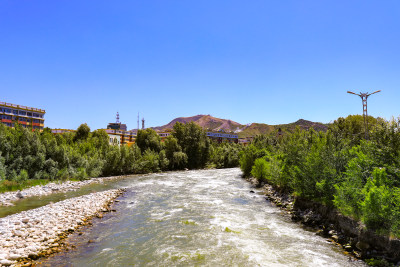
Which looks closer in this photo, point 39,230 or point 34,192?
point 39,230

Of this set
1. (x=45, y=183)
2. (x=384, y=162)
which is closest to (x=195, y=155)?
(x=45, y=183)

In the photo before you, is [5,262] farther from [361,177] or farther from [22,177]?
[22,177]

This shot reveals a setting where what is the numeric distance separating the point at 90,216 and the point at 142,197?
9.07 m

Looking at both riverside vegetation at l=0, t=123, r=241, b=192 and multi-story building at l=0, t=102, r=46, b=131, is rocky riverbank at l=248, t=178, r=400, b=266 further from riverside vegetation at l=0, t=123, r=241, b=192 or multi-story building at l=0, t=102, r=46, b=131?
multi-story building at l=0, t=102, r=46, b=131

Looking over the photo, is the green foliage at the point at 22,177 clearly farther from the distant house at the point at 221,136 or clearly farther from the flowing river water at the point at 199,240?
the distant house at the point at 221,136

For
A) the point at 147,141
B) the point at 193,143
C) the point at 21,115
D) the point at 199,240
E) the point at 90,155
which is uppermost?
the point at 21,115

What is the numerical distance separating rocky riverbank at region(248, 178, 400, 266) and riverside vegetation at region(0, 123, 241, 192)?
3048 cm

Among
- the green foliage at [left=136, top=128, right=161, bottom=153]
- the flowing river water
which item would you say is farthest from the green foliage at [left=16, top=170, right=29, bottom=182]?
the green foliage at [left=136, top=128, right=161, bottom=153]

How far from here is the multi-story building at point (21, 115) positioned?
306 feet

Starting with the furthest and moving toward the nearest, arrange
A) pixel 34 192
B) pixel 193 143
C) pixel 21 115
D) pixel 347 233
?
pixel 21 115 < pixel 193 143 < pixel 34 192 < pixel 347 233

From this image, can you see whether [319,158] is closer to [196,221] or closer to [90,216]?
[196,221]

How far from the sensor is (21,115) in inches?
3907

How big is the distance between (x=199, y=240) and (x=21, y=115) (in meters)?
113

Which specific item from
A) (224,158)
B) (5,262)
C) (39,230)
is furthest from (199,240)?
(224,158)
